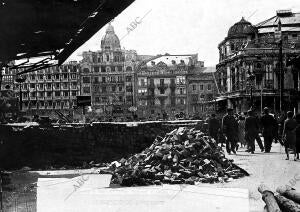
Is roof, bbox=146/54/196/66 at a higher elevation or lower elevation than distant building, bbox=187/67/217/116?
higher

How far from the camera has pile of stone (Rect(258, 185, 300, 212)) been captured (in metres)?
7.21

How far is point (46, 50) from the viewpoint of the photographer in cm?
1387

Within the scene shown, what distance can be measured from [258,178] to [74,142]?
15.2 metres

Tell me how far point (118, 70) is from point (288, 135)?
283 ft

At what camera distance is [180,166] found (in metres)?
12.4

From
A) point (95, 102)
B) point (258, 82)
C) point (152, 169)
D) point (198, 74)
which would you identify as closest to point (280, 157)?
point (152, 169)

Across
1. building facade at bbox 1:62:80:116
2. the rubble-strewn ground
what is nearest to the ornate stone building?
building facade at bbox 1:62:80:116

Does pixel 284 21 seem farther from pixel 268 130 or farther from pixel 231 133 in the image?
pixel 231 133

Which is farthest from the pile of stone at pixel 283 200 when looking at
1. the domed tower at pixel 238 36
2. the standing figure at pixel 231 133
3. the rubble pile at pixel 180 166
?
the domed tower at pixel 238 36

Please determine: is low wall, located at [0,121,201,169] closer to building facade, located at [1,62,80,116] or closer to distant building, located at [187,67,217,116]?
distant building, located at [187,67,217,116]

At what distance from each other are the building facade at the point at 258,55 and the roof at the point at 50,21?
4934 cm

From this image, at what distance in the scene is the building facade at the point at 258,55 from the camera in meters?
61.2

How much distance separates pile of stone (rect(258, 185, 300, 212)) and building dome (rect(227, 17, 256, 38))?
60173mm

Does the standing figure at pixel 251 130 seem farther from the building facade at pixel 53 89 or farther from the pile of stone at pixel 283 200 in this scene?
the building facade at pixel 53 89
